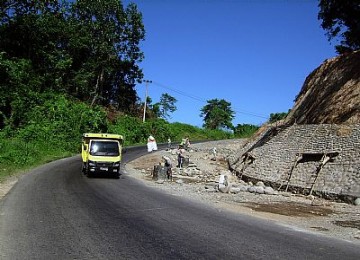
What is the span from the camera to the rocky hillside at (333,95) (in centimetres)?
2453

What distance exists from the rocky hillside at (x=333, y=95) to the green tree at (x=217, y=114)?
76.2 m

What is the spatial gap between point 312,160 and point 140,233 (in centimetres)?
1514

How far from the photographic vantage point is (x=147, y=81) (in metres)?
76.8

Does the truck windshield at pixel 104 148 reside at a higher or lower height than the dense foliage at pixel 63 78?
lower

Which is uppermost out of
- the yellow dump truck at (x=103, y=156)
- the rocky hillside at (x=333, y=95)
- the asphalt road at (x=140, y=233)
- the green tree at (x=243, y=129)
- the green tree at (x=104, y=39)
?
the green tree at (x=104, y=39)

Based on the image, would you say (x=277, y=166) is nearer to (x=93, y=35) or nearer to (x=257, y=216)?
(x=257, y=216)

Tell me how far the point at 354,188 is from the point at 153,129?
5423 centimetres

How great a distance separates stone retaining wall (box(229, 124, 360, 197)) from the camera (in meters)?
18.6

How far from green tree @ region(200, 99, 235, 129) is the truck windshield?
88.5 metres

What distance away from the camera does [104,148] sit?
79.2 ft

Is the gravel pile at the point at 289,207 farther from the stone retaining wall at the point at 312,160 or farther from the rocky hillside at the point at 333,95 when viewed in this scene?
the rocky hillside at the point at 333,95

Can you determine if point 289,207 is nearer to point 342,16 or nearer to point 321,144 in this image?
point 321,144

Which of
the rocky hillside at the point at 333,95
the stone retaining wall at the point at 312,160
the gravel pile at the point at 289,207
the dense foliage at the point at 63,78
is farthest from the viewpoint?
the dense foliage at the point at 63,78

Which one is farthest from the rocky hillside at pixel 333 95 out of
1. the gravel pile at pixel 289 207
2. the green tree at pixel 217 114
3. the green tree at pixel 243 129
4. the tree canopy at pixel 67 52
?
the green tree at pixel 217 114
